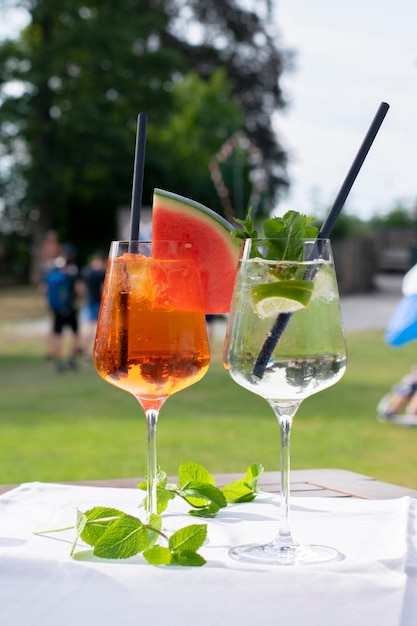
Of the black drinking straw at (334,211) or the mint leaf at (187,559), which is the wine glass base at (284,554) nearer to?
the mint leaf at (187,559)

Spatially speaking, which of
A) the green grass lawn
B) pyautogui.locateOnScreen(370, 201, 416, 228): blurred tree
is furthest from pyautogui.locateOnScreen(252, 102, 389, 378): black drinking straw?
pyautogui.locateOnScreen(370, 201, 416, 228): blurred tree

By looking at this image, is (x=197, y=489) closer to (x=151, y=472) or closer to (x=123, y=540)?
(x=151, y=472)

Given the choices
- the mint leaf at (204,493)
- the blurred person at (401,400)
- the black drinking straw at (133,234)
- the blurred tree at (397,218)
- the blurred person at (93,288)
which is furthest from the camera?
the blurred tree at (397,218)

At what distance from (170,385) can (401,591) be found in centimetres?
53

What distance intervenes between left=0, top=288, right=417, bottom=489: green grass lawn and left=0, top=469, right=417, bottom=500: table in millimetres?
4745

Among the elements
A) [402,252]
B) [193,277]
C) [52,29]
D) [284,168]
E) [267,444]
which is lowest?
[267,444]

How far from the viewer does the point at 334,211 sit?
5.24ft

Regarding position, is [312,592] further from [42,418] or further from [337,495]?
[42,418]

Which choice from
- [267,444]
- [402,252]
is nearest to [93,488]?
[267,444]

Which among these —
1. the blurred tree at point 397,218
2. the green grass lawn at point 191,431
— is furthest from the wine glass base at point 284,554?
the blurred tree at point 397,218

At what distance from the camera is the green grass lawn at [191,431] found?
298 inches

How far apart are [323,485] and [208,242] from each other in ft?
2.11

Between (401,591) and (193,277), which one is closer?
(401,591)

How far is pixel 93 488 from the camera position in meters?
2.08
